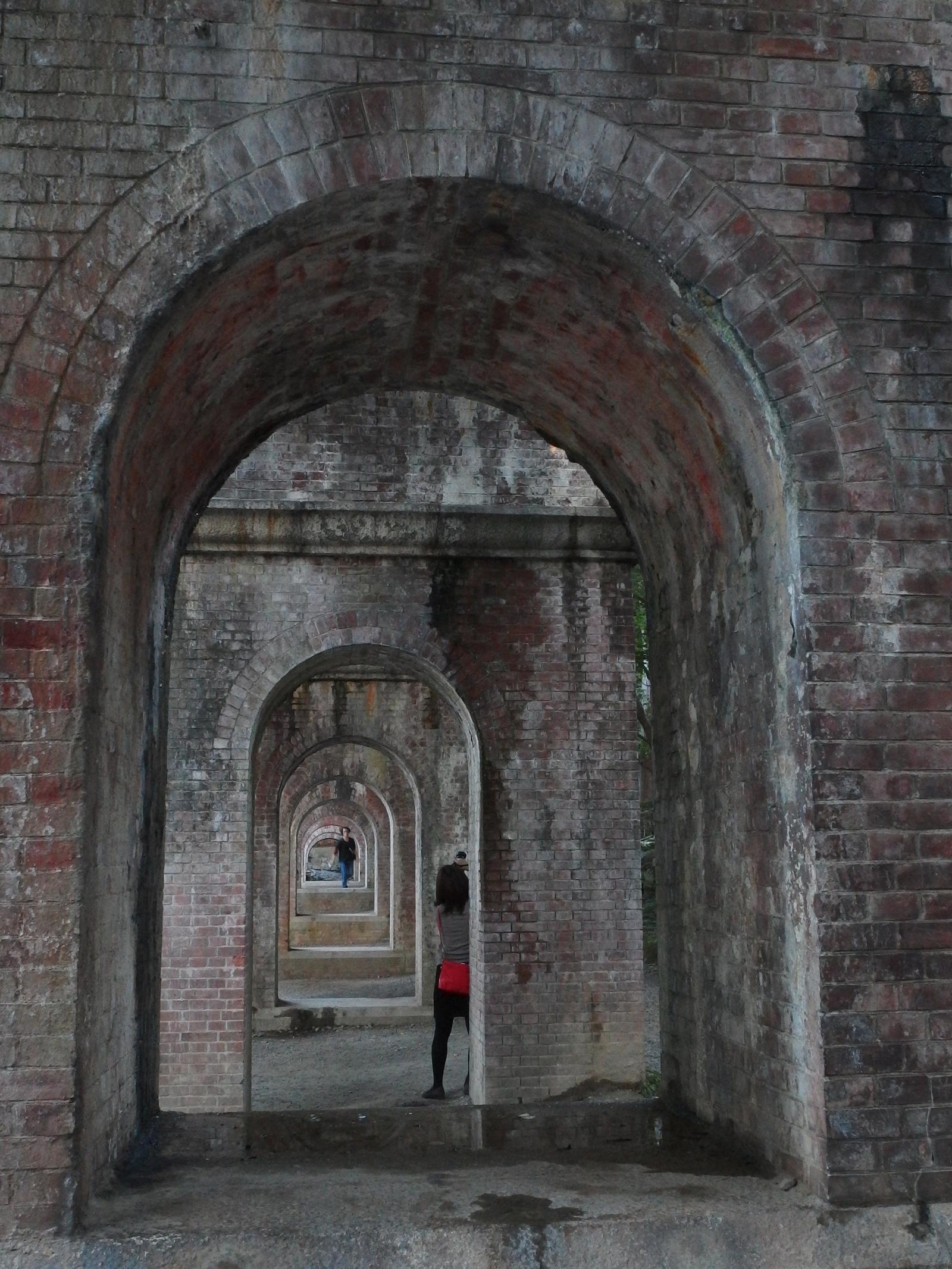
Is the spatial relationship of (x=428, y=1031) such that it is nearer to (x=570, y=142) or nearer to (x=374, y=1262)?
(x=374, y=1262)

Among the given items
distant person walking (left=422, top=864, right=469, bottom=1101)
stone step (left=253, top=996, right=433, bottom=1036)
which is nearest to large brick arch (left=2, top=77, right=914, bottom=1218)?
distant person walking (left=422, top=864, right=469, bottom=1101)

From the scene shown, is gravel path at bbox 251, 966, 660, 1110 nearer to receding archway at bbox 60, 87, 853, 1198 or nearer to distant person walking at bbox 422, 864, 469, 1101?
distant person walking at bbox 422, 864, 469, 1101

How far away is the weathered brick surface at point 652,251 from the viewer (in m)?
3.91

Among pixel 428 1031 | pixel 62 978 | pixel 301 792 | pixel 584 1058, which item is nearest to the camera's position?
pixel 62 978

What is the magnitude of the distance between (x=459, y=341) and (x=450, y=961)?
21.2ft

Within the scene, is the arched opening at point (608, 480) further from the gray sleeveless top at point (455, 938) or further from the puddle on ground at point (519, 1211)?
the gray sleeveless top at point (455, 938)

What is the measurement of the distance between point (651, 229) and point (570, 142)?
0.41m

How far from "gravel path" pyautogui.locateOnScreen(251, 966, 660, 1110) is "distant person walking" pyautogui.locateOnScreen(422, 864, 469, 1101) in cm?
56

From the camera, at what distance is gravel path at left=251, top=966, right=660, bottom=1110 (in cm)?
1111

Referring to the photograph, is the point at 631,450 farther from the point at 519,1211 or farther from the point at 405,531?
the point at 405,531

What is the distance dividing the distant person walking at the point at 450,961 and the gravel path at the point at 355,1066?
56 centimetres


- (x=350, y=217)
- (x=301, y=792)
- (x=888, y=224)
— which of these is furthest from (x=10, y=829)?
(x=301, y=792)

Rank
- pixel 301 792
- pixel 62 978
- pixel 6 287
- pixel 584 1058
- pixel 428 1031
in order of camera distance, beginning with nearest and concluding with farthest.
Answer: pixel 62 978 < pixel 6 287 < pixel 584 1058 < pixel 428 1031 < pixel 301 792

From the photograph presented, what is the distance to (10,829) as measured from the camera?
375 cm
